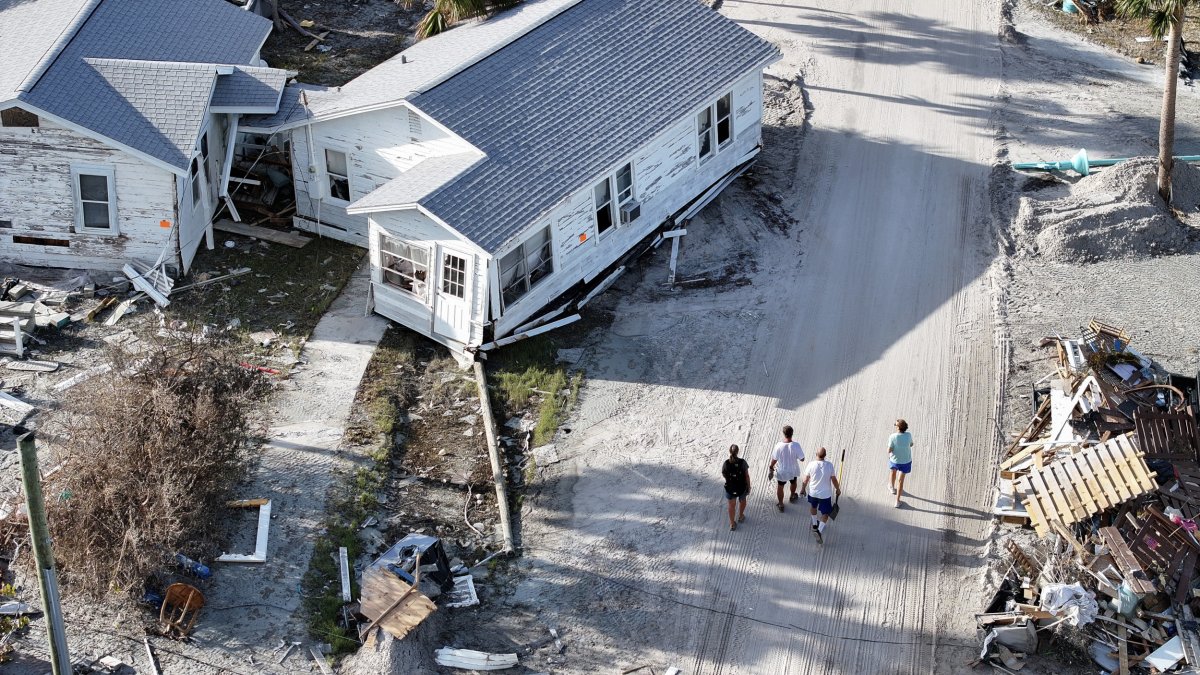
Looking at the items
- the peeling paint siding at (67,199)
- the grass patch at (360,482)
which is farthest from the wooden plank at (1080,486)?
the peeling paint siding at (67,199)

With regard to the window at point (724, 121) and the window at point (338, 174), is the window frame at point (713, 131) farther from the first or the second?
the window at point (338, 174)

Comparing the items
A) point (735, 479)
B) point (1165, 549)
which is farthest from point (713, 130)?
point (1165, 549)

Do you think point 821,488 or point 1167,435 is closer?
point 821,488

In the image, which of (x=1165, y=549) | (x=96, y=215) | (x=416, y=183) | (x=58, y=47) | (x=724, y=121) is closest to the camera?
(x=1165, y=549)

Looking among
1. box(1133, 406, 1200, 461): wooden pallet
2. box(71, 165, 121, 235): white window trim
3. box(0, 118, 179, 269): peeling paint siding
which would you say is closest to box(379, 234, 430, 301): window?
box(0, 118, 179, 269): peeling paint siding

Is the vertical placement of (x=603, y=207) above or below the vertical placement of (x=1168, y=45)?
below

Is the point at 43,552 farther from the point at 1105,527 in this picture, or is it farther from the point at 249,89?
the point at 1105,527

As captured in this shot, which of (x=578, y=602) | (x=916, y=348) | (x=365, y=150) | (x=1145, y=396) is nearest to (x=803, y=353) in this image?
(x=916, y=348)
